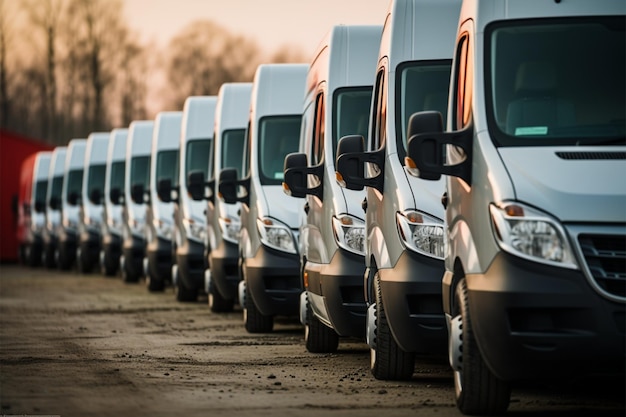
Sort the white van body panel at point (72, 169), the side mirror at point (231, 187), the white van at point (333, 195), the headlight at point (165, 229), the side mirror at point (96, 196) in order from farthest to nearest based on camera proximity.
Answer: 1. the white van body panel at point (72, 169)
2. the side mirror at point (96, 196)
3. the headlight at point (165, 229)
4. the side mirror at point (231, 187)
5. the white van at point (333, 195)

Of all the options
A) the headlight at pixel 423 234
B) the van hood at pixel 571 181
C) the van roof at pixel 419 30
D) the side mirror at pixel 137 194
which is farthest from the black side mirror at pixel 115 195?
the van hood at pixel 571 181

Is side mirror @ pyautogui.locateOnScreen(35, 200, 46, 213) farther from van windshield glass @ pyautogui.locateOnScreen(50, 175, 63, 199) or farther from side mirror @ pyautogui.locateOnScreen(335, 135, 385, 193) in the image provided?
side mirror @ pyautogui.locateOnScreen(335, 135, 385, 193)

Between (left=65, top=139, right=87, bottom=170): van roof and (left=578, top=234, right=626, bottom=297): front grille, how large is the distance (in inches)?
1138

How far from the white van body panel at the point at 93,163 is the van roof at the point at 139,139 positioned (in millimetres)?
4549

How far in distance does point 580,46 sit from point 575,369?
2.02 meters

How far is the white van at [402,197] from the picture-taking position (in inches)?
401

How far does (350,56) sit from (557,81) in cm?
447

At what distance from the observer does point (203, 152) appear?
22172 mm

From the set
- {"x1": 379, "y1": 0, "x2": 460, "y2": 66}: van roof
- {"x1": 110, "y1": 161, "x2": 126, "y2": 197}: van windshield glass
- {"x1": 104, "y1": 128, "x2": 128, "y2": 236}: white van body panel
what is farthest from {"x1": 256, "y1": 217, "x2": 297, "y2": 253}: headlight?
{"x1": 110, "y1": 161, "x2": 126, "y2": 197}: van windshield glass

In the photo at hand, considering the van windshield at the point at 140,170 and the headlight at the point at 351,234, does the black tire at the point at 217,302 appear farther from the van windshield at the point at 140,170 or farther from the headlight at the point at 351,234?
the van windshield at the point at 140,170

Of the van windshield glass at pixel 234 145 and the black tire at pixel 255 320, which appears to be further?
Answer: the van windshield glass at pixel 234 145

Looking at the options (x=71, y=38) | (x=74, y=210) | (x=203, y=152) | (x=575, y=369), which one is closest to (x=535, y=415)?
(x=575, y=369)

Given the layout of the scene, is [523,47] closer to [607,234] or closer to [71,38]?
[607,234]

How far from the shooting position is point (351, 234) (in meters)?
12.3
